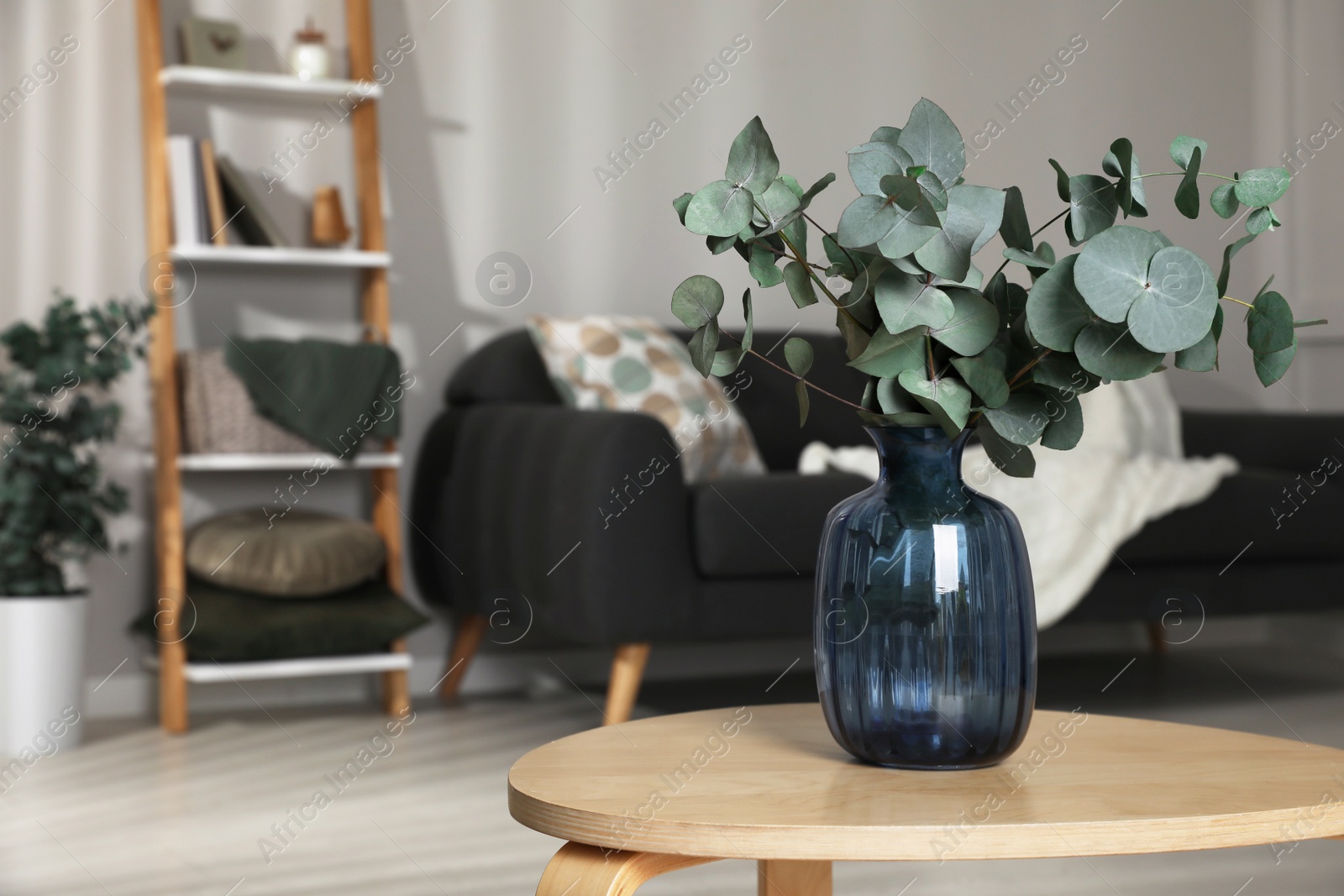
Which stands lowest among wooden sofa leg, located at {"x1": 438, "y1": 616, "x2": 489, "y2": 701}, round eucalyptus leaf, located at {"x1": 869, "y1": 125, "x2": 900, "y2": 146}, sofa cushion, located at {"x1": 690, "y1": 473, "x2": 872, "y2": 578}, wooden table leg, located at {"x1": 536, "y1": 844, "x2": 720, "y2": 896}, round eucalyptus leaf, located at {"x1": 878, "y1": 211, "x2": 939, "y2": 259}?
wooden sofa leg, located at {"x1": 438, "y1": 616, "x2": 489, "y2": 701}

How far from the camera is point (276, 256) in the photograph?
2816 mm

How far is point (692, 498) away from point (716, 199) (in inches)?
62.0

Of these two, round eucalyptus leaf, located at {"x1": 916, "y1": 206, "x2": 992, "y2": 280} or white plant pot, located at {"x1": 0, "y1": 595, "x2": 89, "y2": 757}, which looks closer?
round eucalyptus leaf, located at {"x1": 916, "y1": 206, "x2": 992, "y2": 280}

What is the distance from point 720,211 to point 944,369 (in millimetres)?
174

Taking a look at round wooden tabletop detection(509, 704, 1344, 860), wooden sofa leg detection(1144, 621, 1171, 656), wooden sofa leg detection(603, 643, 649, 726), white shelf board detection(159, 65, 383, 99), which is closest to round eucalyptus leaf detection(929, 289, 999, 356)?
round wooden tabletop detection(509, 704, 1344, 860)

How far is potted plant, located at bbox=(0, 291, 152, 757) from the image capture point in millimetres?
2492

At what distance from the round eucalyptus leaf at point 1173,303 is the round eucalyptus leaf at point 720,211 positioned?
0.79 ft

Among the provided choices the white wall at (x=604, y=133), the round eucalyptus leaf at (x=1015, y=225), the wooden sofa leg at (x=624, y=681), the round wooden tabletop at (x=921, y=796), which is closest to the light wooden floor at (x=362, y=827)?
the wooden sofa leg at (x=624, y=681)

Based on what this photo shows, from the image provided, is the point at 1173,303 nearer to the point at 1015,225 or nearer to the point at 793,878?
the point at 1015,225

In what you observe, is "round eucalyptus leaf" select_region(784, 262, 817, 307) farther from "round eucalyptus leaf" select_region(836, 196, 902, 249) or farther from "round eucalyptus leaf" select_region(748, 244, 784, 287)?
"round eucalyptus leaf" select_region(836, 196, 902, 249)

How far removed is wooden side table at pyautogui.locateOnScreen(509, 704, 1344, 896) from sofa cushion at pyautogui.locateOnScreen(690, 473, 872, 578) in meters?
1.43

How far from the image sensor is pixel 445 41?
125 inches

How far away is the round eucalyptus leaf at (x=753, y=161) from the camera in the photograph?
0.83 metres

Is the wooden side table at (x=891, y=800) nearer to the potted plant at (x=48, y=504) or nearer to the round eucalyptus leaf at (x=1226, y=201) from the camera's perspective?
the round eucalyptus leaf at (x=1226, y=201)
